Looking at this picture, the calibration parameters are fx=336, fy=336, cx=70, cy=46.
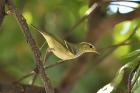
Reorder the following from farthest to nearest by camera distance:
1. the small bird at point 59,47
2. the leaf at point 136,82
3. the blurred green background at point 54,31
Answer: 1. the blurred green background at point 54,31
2. the small bird at point 59,47
3. the leaf at point 136,82

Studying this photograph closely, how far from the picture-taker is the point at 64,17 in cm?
210

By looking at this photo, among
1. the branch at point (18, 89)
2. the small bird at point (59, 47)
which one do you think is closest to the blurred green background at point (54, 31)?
the branch at point (18, 89)

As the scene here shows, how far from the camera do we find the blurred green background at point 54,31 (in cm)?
197

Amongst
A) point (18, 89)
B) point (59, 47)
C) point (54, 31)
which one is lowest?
point (54, 31)

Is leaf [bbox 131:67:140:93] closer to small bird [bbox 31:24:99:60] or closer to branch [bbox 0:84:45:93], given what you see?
small bird [bbox 31:24:99:60]

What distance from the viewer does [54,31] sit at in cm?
216

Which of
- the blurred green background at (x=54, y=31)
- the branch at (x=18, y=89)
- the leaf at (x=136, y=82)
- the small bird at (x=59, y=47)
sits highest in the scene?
the leaf at (x=136, y=82)

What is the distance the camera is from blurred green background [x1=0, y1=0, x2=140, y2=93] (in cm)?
197

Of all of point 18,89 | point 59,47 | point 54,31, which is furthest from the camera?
point 54,31

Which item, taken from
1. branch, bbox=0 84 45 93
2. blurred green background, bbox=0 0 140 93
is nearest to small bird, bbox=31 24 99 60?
branch, bbox=0 84 45 93

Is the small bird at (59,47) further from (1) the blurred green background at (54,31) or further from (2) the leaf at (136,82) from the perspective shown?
(1) the blurred green background at (54,31)

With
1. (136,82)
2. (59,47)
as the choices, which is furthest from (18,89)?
(136,82)

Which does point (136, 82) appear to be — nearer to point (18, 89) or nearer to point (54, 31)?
point (18, 89)

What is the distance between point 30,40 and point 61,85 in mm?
901
